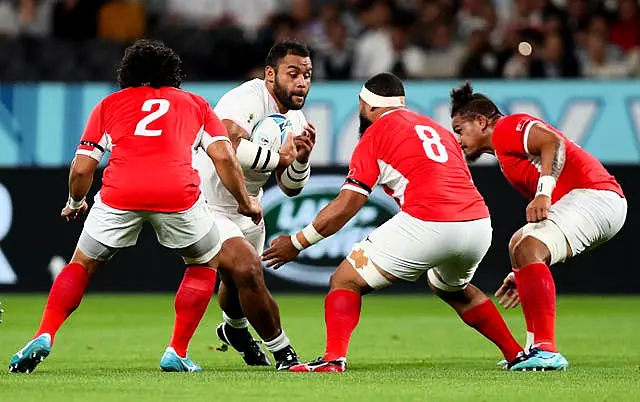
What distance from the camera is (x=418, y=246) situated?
8195 millimetres

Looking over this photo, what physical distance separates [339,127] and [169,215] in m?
9.34

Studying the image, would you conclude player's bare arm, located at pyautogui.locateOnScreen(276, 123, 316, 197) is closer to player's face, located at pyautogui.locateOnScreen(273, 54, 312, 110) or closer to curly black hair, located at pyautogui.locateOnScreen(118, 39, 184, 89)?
player's face, located at pyautogui.locateOnScreen(273, 54, 312, 110)

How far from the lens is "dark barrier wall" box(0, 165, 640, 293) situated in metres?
15.7

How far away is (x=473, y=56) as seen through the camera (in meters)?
17.8

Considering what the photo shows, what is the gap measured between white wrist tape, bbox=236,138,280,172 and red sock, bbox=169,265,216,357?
854 millimetres

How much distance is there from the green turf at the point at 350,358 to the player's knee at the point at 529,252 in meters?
0.72

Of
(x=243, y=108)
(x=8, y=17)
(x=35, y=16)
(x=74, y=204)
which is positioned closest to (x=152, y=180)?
(x=74, y=204)

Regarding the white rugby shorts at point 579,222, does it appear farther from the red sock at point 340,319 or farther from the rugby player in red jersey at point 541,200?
the red sock at point 340,319

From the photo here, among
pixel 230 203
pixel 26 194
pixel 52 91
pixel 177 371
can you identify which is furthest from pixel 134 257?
pixel 177 371

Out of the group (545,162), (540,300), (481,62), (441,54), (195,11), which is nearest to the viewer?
(540,300)

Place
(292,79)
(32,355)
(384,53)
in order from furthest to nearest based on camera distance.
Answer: (384,53)
(292,79)
(32,355)

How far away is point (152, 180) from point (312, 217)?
25.0 feet

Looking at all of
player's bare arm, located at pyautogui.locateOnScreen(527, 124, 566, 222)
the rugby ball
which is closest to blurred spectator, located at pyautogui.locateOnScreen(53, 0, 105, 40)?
the rugby ball

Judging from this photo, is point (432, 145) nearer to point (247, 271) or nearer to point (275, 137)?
point (275, 137)
